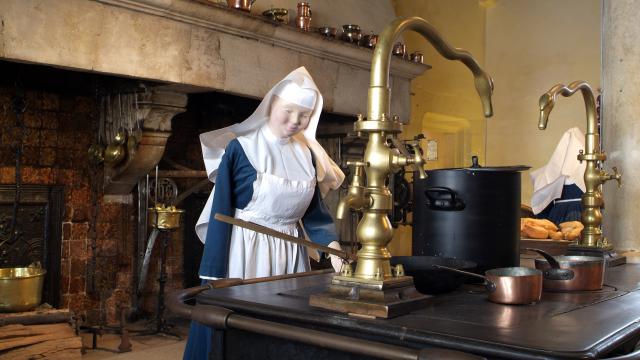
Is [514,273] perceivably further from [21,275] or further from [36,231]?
[36,231]

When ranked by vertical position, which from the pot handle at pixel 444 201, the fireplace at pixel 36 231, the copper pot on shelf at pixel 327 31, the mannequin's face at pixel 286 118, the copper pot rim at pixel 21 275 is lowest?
the copper pot rim at pixel 21 275

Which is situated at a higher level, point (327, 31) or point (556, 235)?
point (327, 31)

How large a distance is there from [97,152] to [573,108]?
667 cm

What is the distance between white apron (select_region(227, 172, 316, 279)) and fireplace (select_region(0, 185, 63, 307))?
7.98 feet

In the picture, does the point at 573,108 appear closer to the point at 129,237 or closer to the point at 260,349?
the point at 129,237

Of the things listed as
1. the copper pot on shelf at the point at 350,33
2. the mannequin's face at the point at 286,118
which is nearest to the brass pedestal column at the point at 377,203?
the mannequin's face at the point at 286,118

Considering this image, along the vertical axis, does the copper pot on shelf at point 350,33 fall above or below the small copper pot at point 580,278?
above

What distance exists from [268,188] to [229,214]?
224 millimetres

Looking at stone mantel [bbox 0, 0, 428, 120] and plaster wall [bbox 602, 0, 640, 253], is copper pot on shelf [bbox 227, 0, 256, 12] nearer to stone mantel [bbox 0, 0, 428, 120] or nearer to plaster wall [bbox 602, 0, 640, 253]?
stone mantel [bbox 0, 0, 428, 120]

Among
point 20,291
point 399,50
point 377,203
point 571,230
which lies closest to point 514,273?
point 377,203

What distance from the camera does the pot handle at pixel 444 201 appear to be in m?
1.97

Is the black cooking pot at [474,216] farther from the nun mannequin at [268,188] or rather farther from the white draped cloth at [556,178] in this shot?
the white draped cloth at [556,178]

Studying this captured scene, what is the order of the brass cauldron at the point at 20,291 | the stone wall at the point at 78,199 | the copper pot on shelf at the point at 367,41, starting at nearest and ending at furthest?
the brass cauldron at the point at 20,291, the stone wall at the point at 78,199, the copper pot on shelf at the point at 367,41

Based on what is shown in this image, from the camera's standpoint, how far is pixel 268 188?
320 centimetres
